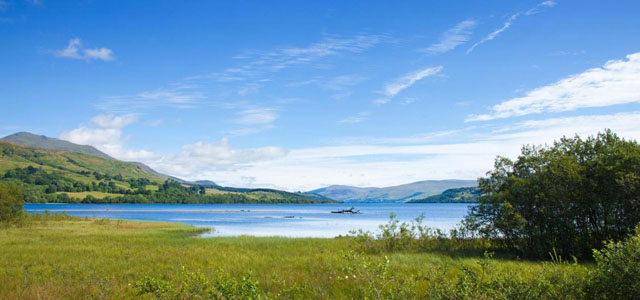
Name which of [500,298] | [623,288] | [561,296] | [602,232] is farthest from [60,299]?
[602,232]

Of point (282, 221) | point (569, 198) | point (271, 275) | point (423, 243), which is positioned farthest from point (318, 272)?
point (282, 221)

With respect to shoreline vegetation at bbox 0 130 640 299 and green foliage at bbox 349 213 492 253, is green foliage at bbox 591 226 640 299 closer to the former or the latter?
shoreline vegetation at bbox 0 130 640 299

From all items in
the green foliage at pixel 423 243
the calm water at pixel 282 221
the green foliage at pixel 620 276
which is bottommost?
the calm water at pixel 282 221

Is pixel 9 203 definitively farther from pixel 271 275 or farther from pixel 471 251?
pixel 471 251

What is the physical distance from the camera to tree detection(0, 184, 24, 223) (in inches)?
1804

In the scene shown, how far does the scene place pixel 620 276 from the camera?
9023 millimetres

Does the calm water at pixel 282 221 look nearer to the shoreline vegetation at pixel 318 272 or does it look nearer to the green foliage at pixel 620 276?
the shoreline vegetation at pixel 318 272

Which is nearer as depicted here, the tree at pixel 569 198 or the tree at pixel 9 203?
Result: the tree at pixel 569 198

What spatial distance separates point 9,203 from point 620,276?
5696 centimetres

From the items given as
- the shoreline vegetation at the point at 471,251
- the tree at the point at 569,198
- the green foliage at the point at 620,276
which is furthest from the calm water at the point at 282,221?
the green foliage at the point at 620,276

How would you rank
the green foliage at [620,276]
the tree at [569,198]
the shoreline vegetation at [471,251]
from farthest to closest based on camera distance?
the tree at [569,198] < the shoreline vegetation at [471,251] < the green foliage at [620,276]

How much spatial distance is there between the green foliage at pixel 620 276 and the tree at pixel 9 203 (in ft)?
182

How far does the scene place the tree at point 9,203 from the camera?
1804 inches

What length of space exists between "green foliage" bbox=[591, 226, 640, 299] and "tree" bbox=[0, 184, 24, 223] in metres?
55.5
